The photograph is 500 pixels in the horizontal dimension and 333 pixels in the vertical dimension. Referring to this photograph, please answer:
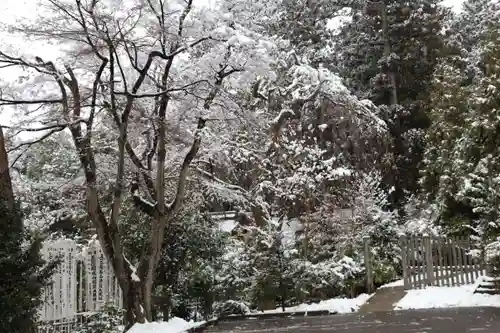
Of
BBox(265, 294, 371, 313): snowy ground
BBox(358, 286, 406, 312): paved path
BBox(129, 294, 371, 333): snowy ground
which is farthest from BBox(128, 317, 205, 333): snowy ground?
BBox(358, 286, 406, 312): paved path

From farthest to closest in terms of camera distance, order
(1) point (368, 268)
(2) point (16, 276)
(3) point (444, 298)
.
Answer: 1. (1) point (368, 268)
2. (3) point (444, 298)
3. (2) point (16, 276)

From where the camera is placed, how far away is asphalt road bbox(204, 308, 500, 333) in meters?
8.79

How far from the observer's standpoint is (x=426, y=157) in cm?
2117

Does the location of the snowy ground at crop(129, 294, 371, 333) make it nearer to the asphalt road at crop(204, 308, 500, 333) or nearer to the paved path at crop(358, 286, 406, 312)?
the paved path at crop(358, 286, 406, 312)

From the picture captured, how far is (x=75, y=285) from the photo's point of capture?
10.5 m

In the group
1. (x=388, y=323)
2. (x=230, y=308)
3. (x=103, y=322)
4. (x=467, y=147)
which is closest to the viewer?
(x=103, y=322)

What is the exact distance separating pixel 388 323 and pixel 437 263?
13.5ft

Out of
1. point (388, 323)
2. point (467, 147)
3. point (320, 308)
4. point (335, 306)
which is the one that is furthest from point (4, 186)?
point (467, 147)

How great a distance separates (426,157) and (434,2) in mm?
11260

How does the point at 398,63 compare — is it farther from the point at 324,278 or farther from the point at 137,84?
the point at 137,84

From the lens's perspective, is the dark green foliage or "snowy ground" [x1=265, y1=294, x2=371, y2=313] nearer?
the dark green foliage

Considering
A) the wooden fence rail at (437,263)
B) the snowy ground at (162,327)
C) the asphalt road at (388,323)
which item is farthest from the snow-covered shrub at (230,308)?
the wooden fence rail at (437,263)

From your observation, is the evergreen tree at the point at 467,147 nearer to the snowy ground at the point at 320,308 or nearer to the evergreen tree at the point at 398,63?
the evergreen tree at the point at 398,63

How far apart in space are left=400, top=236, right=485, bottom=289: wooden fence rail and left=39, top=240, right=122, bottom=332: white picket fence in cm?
683
